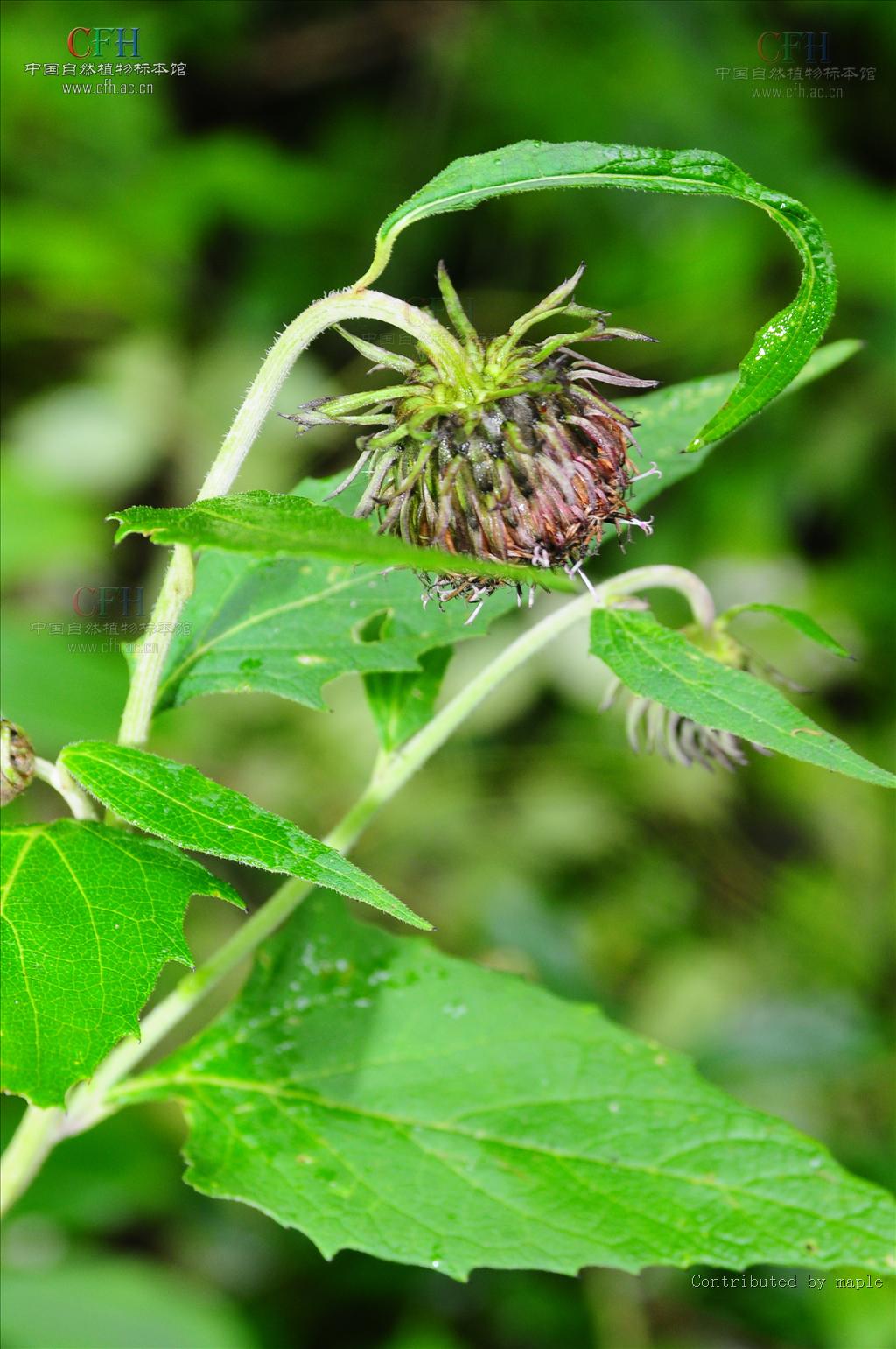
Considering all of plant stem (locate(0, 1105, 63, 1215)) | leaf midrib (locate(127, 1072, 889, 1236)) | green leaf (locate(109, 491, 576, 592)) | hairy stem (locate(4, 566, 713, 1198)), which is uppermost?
green leaf (locate(109, 491, 576, 592))

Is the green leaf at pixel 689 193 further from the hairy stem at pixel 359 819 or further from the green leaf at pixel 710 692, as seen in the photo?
the hairy stem at pixel 359 819

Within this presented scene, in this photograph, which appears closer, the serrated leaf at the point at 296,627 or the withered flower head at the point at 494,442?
the withered flower head at the point at 494,442

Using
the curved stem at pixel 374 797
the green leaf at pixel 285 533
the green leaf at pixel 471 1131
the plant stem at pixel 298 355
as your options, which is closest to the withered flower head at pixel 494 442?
the plant stem at pixel 298 355

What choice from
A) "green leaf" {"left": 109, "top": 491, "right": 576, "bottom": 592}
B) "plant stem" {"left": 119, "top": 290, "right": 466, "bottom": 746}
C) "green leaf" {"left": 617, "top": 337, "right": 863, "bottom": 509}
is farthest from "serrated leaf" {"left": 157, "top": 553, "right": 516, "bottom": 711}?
"green leaf" {"left": 109, "top": 491, "right": 576, "bottom": 592}

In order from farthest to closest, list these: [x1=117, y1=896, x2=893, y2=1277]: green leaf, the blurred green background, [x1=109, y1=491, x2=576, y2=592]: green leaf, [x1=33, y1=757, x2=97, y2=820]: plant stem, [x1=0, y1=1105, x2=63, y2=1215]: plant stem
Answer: the blurred green background < [x1=117, y1=896, x2=893, y2=1277]: green leaf < [x1=0, y1=1105, x2=63, y2=1215]: plant stem < [x1=33, y1=757, x2=97, y2=820]: plant stem < [x1=109, y1=491, x2=576, y2=592]: green leaf

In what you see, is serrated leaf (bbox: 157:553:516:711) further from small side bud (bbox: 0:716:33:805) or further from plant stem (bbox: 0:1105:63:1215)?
plant stem (bbox: 0:1105:63:1215)

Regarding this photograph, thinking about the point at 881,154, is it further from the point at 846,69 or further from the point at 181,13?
the point at 181,13
